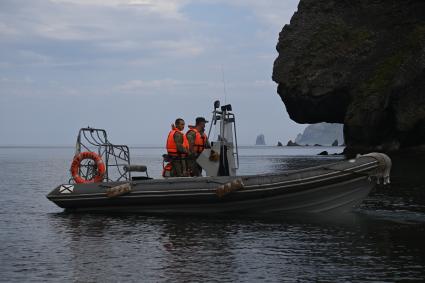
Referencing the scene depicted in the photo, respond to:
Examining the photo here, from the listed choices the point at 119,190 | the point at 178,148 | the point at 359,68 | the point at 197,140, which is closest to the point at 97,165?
the point at 119,190

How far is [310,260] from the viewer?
10836mm

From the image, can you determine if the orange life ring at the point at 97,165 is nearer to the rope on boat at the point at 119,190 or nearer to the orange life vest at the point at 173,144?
the rope on boat at the point at 119,190

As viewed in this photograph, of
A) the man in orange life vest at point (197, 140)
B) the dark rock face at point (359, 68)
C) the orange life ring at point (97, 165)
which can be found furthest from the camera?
the dark rock face at point (359, 68)

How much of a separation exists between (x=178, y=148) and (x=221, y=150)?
1156 mm

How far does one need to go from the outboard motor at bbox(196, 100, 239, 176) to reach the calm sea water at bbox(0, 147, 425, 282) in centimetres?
135

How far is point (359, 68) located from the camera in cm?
6288

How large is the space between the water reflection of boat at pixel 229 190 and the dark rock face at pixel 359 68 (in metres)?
38.8

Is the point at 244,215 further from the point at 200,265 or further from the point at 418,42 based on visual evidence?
the point at 418,42

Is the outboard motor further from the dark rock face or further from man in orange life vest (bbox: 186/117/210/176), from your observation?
the dark rock face

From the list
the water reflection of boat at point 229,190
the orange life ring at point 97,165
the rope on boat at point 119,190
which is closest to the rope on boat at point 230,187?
the water reflection of boat at point 229,190

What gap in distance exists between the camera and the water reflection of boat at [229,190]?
15.7 metres

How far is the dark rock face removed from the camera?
54656 millimetres

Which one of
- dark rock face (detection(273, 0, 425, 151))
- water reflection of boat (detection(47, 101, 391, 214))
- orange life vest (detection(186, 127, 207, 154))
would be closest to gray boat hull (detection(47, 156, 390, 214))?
water reflection of boat (detection(47, 101, 391, 214))

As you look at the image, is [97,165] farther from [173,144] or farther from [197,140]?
[197,140]
